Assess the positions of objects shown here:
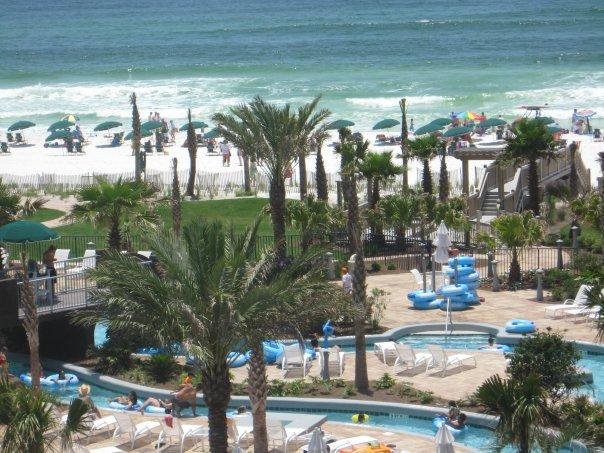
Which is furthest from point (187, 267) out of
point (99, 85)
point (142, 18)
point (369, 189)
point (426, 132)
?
point (142, 18)

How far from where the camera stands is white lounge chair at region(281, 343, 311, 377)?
2615 centimetres

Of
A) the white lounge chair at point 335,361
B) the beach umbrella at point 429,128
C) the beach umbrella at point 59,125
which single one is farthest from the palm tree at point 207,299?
the beach umbrella at point 59,125

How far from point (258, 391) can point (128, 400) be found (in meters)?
5.17

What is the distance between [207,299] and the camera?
758 inches

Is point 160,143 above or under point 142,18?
under

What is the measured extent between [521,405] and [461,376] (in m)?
7.81

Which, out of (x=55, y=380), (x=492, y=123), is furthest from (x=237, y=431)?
(x=492, y=123)

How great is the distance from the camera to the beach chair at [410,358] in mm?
25953

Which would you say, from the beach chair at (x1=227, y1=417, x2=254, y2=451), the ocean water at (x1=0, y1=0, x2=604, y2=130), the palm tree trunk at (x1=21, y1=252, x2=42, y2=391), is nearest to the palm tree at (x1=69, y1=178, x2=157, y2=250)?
the palm tree trunk at (x1=21, y1=252, x2=42, y2=391)

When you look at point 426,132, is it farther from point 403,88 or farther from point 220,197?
point 403,88

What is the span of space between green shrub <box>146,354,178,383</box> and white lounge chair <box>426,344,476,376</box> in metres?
4.83

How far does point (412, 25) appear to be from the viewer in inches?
5241

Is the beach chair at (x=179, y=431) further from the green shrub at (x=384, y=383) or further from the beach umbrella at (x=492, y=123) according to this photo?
the beach umbrella at (x=492, y=123)

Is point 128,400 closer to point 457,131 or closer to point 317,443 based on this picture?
point 317,443
